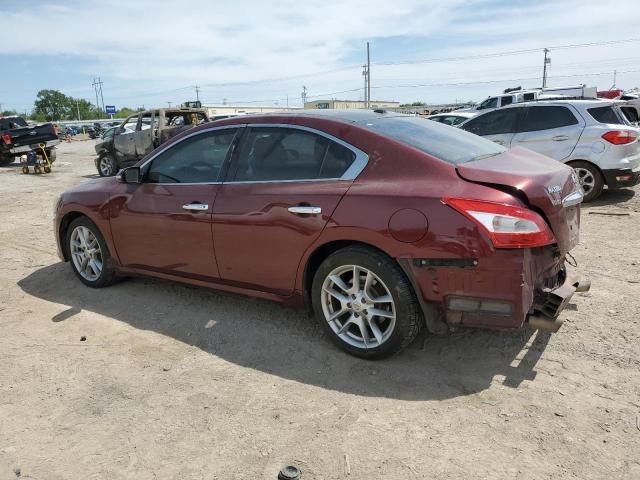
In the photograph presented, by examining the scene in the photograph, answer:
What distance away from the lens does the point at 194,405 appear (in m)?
3.02

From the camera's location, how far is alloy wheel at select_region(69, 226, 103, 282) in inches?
197

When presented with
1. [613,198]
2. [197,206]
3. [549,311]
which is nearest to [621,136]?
[613,198]

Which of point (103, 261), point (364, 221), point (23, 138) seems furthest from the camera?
point (23, 138)

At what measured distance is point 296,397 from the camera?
3.05m

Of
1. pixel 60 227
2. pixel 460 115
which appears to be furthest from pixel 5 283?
pixel 460 115

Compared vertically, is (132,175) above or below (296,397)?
above

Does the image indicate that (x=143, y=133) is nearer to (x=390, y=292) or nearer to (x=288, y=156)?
(x=288, y=156)

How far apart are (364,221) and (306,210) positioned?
45cm

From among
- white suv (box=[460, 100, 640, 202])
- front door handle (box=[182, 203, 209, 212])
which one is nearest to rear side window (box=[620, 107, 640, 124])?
white suv (box=[460, 100, 640, 202])

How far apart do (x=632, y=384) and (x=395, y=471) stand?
5.29 feet

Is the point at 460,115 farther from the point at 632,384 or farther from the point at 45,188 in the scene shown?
the point at 632,384

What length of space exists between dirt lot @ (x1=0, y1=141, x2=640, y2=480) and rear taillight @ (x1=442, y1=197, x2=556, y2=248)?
2.91 ft

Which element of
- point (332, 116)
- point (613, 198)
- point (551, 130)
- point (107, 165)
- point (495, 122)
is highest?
point (332, 116)

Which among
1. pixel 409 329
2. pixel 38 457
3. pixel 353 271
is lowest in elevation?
pixel 38 457
